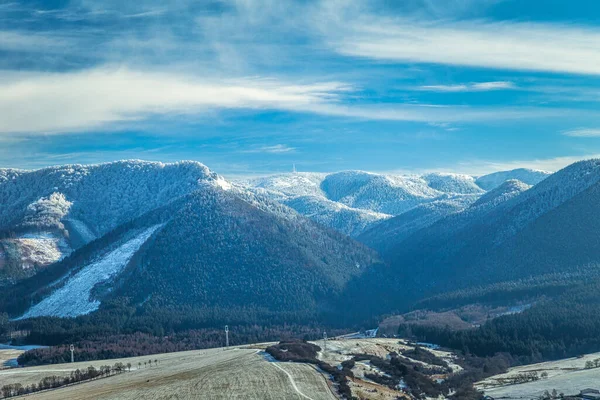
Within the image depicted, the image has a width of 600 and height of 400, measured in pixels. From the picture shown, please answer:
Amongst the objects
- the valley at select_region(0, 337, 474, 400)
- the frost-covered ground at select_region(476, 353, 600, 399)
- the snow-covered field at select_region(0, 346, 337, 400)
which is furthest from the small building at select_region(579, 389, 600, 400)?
the snow-covered field at select_region(0, 346, 337, 400)

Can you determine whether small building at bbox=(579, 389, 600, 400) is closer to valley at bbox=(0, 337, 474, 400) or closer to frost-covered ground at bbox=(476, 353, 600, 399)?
frost-covered ground at bbox=(476, 353, 600, 399)

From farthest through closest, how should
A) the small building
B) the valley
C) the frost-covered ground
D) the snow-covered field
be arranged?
the frost-covered ground
the valley
the snow-covered field
the small building

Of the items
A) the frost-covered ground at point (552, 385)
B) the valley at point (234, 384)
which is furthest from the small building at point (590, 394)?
the valley at point (234, 384)

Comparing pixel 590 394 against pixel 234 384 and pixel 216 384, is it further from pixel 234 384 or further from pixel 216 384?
pixel 216 384

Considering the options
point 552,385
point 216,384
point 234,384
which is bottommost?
point 552,385

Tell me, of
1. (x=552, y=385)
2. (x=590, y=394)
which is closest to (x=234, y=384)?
(x=552, y=385)

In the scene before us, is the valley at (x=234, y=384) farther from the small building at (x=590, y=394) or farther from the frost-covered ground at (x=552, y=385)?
the small building at (x=590, y=394)

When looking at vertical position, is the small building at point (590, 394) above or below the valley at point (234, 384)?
below

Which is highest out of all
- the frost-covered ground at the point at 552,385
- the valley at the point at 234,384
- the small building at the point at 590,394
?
the valley at the point at 234,384
